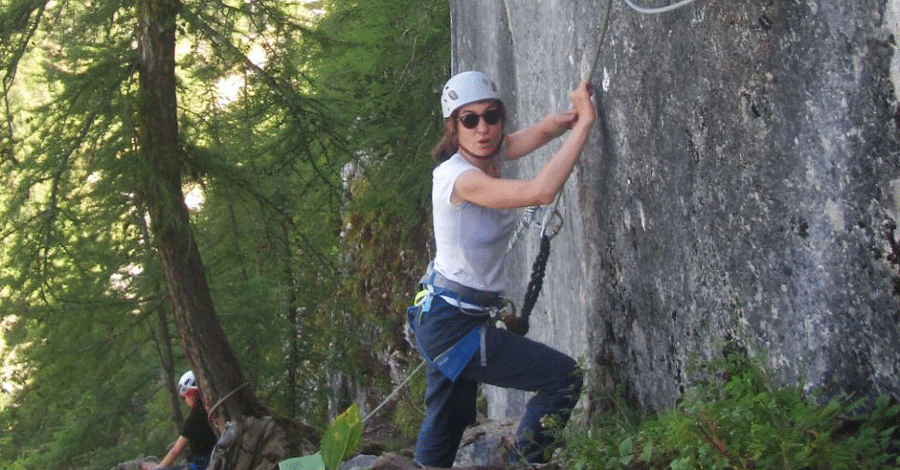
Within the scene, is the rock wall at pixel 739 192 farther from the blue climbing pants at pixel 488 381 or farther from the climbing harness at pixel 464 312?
the climbing harness at pixel 464 312

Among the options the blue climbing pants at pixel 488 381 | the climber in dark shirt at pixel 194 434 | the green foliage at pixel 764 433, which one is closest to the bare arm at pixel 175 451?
the climber in dark shirt at pixel 194 434

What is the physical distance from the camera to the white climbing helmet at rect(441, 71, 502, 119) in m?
4.90

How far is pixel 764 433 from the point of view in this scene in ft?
10.8

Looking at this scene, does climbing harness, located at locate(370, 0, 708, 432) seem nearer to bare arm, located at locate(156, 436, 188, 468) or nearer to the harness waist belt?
the harness waist belt

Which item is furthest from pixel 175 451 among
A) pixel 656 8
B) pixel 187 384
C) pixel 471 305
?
pixel 656 8

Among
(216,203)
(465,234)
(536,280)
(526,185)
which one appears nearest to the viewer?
(526,185)

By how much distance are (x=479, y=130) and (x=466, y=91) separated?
0.18 m

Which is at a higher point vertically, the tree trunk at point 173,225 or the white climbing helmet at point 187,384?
the tree trunk at point 173,225

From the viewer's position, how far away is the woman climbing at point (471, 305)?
189 inches

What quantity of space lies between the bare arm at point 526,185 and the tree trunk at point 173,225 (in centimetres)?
431

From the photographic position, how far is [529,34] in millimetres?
6898

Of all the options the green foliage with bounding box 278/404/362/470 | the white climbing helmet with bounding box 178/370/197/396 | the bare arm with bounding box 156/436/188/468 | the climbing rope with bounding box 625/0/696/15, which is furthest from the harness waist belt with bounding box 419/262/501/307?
the bare arm with bounding box 156/436/188/468

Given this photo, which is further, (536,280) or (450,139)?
(536,280)

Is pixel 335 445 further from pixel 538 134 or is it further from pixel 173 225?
pixel 173 225
